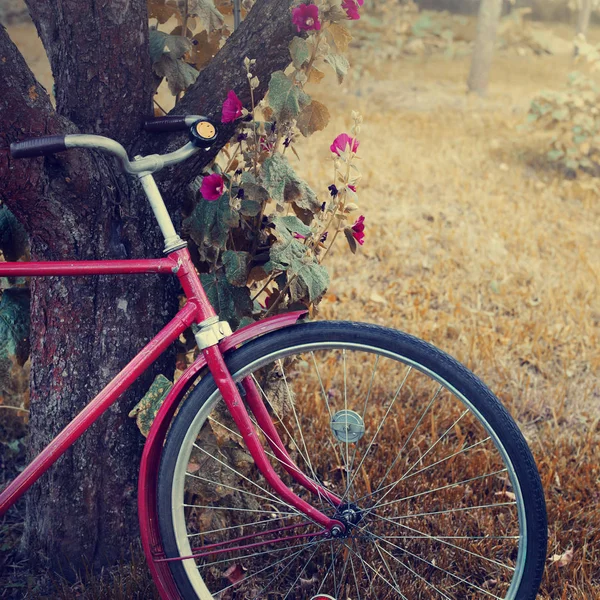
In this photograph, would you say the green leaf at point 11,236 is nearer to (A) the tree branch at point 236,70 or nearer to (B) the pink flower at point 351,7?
(A) the tree branch at point 236,70

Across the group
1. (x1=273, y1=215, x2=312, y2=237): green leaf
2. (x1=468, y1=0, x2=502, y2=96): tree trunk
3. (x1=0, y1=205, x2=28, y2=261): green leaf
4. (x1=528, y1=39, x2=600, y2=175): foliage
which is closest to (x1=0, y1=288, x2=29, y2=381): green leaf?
(x1=0, y1=205, x2=28, y2=261): green leaf

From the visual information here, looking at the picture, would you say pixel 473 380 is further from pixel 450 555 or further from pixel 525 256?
pixel 525 256

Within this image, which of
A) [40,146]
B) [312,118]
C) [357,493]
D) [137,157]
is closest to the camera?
[40,146]

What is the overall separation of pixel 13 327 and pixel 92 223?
41cm

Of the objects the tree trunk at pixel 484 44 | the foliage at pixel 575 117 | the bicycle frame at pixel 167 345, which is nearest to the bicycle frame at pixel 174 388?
the bicycle frame at pixel 167 345

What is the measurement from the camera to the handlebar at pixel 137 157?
144 cm

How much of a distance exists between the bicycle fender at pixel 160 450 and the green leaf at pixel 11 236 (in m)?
0.73

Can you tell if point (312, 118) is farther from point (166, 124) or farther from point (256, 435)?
point (256, 435)

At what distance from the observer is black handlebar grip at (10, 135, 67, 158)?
1437 mm

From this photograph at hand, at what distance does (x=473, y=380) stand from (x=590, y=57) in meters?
4.02

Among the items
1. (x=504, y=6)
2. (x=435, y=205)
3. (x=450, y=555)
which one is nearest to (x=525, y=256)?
(x=435, y=205)

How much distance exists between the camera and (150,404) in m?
1.82

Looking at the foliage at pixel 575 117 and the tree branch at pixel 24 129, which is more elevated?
the tree branch at pixel 24 129

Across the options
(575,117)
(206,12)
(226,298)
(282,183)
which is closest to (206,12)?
(206,12)
